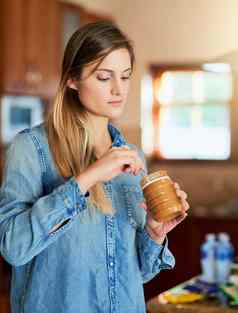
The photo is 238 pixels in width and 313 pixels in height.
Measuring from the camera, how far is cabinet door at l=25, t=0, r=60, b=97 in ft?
13.4

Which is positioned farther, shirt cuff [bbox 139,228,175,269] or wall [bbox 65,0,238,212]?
wall [bbox 65,0,238,212]

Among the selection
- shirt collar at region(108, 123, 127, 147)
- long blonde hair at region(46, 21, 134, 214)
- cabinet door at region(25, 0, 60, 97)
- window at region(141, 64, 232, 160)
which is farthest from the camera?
window at region(141, 64, 232, 160)

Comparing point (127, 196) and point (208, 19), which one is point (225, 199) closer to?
point (208, 19)

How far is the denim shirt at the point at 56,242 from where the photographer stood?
1.27 meters

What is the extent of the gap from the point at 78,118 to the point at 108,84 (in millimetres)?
101

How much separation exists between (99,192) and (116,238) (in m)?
0.11

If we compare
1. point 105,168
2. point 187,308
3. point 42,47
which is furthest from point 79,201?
point 42,47

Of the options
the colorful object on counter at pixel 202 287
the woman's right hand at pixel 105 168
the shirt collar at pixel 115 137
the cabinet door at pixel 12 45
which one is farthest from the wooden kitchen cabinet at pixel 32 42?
the woman's right hand at pixel 105 168

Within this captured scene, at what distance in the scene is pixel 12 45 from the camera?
3904 mm

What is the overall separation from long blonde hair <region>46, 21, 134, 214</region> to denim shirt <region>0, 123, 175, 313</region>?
0.07ft

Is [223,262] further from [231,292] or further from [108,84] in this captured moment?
[108,84]

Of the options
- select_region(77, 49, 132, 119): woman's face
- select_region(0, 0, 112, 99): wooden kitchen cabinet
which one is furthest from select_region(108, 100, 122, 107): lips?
select_region(0, 0, 112, 99): wooden kitchen cabinet

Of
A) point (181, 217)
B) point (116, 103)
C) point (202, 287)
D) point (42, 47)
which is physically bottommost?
point (202, 287)

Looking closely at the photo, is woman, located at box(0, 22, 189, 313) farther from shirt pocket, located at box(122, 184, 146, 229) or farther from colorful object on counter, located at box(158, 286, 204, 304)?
colorful object on counter, located at box(158, 286, 204, 304)
